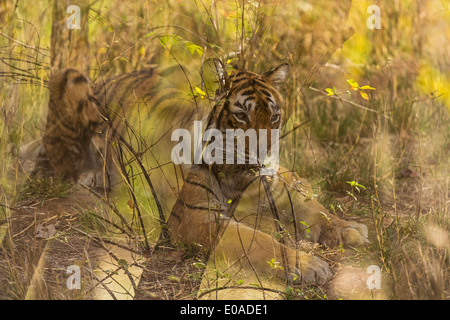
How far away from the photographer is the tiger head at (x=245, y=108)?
131 inches

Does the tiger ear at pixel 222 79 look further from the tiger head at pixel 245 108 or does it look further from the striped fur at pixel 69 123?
the striped fur at pixel 69 123

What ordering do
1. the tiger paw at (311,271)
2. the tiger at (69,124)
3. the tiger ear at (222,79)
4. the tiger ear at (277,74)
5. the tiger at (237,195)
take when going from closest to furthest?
the tiger paw at (311,271) < the tiger at (237,195) < the tiger ear at (222,79) < the tiger ear at (277,74) < the tiger at (69,124)

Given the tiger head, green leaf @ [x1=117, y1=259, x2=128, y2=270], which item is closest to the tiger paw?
the tiger head

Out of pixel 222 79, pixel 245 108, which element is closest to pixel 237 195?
pixel 245 108

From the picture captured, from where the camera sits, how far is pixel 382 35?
614 centimetres

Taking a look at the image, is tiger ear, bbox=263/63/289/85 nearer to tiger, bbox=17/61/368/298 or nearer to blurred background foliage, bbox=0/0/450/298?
tiger, bbox=17/61/368/298

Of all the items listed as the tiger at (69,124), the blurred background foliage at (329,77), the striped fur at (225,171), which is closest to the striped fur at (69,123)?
the tiger at (69,124)

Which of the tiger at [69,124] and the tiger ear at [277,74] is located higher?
the tiger ear at [277,74]

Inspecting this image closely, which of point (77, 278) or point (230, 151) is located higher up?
point (230, 151)

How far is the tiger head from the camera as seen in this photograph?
3336 mm

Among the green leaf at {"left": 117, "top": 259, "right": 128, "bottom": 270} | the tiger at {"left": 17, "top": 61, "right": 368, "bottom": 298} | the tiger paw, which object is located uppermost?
the tiger at {"left": 17, "top": 61, "right": 368, "bottom": 298}

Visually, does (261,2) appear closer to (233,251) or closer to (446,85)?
(233,251)
